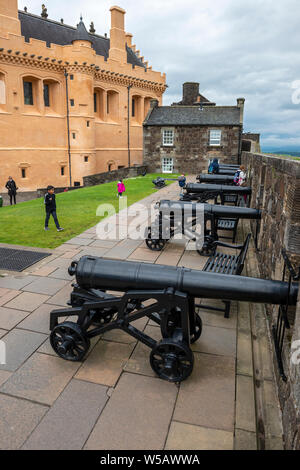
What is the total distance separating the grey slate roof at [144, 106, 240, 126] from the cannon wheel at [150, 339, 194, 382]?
25.0 m

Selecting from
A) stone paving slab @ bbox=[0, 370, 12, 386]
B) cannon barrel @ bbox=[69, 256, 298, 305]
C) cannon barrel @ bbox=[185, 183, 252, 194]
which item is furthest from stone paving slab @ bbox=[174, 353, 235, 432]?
cannon barrel @ bbox=[185, 183, 252, 194]

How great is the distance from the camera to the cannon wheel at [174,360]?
3.54 metres

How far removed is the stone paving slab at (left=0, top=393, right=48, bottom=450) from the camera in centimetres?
290

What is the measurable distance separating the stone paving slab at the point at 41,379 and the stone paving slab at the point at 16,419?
0.09 m

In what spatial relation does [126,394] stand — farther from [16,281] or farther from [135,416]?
[16,281]

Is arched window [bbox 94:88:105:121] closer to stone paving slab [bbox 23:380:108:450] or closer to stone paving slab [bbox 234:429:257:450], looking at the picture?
stone paving slab [bbox 23:380:108:450]

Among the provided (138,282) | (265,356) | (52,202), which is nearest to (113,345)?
(138,282)

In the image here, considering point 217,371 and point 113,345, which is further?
point 113,345

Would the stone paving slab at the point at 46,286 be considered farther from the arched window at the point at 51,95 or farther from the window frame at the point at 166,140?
the arched window at the point at 51,95

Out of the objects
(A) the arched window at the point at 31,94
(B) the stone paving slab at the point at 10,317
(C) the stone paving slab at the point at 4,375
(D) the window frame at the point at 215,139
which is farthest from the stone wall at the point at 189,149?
(C) the stone paving slab at the point at 4,375

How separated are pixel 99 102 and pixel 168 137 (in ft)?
27.9

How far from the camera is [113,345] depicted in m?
4.29
